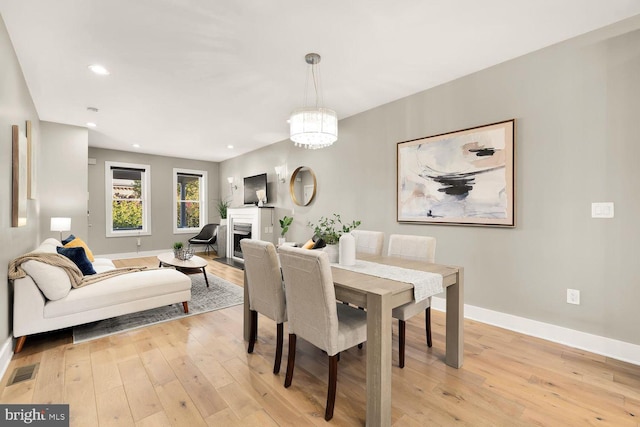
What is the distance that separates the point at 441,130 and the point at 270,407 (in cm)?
307

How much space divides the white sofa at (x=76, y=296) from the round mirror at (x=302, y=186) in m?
2.57

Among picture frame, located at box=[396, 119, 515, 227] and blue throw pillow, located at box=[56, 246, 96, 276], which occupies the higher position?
picture frame, located at box=[396, 119, 515, 227]

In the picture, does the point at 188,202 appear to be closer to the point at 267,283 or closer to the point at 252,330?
the point at 252,330

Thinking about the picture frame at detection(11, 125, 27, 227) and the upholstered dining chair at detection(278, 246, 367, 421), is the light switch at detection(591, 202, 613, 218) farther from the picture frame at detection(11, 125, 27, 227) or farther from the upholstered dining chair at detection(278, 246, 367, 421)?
the picture frame at detection(11, 125, 27, 227)

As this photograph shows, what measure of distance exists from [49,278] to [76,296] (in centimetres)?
27

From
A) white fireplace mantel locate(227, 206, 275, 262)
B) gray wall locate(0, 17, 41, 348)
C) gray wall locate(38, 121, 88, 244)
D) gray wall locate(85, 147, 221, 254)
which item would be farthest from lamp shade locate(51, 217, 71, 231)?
white fireplace mantel locate(227, 206, 275, 262)

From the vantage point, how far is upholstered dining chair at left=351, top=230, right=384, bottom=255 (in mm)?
3000

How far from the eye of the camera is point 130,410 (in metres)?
1.70

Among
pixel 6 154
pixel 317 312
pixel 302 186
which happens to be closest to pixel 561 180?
pixel 317 312

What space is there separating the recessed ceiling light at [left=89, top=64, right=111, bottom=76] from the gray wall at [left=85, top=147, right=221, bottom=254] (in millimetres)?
4366

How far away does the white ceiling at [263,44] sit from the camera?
2.09 m

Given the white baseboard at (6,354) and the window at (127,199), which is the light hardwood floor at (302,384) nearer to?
the white baseboard at (6,354)

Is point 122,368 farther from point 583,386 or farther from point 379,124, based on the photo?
point 379,124

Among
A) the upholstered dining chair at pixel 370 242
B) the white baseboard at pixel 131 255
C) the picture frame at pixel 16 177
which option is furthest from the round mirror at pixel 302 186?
the white baseboard at pixel 131 255
